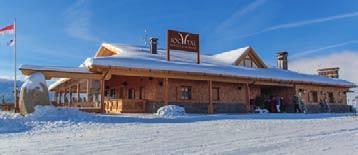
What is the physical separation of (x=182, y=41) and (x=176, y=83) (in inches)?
110

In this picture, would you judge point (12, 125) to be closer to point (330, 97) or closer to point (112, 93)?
point (112, 93)

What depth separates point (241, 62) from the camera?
98.3 feet

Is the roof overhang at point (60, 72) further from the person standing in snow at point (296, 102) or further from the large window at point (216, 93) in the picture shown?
the person standing in snow at point (296, 102)

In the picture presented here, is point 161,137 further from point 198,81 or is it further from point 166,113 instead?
point 198,81

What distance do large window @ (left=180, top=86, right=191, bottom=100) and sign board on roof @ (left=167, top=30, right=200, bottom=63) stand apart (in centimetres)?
209

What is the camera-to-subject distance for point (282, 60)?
1471 inches

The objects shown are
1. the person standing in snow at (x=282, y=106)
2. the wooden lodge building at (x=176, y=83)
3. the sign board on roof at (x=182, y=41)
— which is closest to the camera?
the wooden lodge building at (x=176, y=83)

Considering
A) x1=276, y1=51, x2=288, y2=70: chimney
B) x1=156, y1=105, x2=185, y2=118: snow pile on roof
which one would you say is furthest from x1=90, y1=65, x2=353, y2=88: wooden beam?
x1=276, y1=51, x2=288, y2=70: chimney

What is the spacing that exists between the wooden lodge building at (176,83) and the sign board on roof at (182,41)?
0.95 meters

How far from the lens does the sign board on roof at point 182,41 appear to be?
24388 mm

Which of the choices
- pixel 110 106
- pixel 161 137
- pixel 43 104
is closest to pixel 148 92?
pixel 110 106

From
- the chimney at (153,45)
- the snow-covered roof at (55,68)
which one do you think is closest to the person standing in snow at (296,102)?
the chimney at (153,45)

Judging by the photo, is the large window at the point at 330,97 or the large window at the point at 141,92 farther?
the large window at the point at 330,97

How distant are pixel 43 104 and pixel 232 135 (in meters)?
9.89
